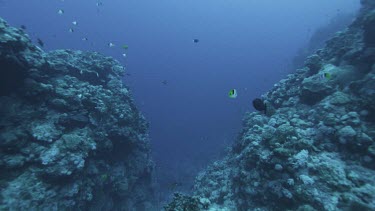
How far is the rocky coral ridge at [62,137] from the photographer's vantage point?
889cm

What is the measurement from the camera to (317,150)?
7.80m

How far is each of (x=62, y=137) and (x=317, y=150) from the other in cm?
885

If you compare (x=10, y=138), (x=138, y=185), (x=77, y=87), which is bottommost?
(x=138, y=185)

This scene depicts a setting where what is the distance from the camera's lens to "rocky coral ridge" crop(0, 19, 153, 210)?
29.2 feet

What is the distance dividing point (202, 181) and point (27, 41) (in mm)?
9575

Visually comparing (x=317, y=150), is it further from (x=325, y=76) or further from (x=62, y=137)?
(x=62, y=137)

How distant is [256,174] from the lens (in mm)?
8039

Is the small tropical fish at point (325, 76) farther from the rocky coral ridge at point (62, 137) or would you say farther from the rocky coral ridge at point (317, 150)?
the rocky coral ridge at point (62, 137)

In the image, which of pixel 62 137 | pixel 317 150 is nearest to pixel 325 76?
pixel 317 150

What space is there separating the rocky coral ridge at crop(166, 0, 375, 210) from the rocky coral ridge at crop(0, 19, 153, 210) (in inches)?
183

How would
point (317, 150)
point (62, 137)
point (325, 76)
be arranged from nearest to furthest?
1. point (317, 150)
2. point (325, 76)
3. point (62, 137)

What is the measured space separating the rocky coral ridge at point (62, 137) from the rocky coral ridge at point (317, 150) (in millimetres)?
4646

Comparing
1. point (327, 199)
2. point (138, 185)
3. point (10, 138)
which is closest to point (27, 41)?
point (10, 138)

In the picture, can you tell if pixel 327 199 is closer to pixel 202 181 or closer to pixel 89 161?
pixel 202 181
